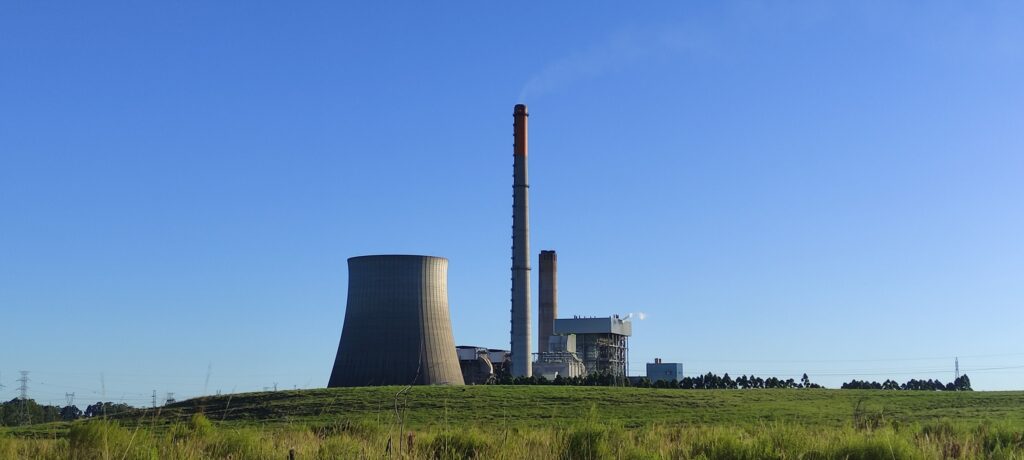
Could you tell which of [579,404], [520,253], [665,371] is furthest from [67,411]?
[665,371]

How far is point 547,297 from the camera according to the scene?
86.7 meters

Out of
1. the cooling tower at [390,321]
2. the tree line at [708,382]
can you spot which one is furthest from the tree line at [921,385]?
the cooling tower at [390,321]

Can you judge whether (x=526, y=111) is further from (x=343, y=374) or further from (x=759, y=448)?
(x=759, y=448)

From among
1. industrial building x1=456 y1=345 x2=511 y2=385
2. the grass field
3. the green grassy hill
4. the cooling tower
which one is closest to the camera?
the grass field

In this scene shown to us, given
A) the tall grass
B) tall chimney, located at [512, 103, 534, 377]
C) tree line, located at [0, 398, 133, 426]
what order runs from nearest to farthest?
tree line, located at [0, 398, 133, 426] < the tall grass < tall chimney, located at [512, 103, 534, 377]

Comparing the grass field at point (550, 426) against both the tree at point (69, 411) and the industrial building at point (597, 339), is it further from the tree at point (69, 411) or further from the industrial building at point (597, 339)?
the industrial building at point (597, 339)

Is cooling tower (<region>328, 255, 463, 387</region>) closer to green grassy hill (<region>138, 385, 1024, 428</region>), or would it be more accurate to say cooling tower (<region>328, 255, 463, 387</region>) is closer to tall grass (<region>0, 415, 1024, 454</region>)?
green grassy hill (<region>138, 385, 1024, 428</region>)

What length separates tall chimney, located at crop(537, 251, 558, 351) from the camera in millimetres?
85812

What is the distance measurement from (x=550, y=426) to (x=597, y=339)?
2489 inches

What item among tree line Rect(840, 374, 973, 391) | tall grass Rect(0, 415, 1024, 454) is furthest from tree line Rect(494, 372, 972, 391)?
tall grass Rect(0, 415, 1024, 454)

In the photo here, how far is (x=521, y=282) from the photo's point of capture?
75.5 m

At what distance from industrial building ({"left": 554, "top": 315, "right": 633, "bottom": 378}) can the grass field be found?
30226 mm

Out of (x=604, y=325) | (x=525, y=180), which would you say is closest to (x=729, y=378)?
(x=604, y=325)

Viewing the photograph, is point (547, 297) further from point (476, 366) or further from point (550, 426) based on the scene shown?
point (550, 426)
